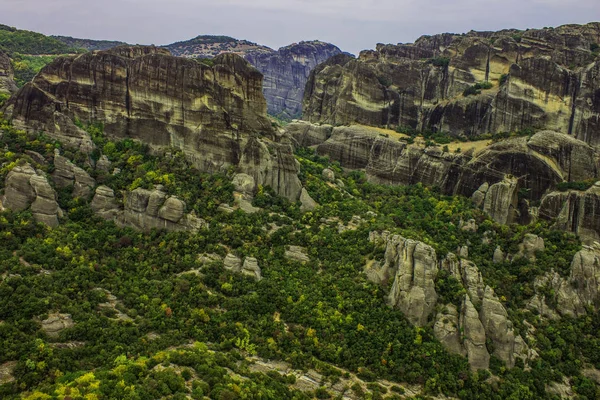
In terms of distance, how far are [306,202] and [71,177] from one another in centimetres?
2381

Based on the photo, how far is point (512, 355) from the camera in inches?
1479

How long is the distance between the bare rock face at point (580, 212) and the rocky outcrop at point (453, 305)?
13.7 metres

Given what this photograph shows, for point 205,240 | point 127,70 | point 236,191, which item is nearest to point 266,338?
point 205,240

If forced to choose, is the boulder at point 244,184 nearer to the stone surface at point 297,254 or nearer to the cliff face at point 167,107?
the cliff face at point 167,107

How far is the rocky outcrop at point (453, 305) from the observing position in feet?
123

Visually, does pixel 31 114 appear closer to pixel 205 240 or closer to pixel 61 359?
pixel 205 240

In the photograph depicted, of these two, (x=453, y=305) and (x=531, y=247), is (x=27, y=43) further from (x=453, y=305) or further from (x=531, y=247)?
(x=531, y=247)

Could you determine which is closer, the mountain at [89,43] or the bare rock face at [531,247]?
the bare rock face at [531,247]

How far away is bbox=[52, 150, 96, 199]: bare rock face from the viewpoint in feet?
154

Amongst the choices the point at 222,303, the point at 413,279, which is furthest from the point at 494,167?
the point at 222,303

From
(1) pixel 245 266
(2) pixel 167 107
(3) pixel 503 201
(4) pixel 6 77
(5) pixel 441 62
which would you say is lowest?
(1) pixel 245 266

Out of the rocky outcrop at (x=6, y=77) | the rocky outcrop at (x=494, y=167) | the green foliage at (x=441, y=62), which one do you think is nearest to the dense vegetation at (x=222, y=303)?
the rocky outcrop at (x=494, y=167)

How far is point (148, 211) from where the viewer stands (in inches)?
1804

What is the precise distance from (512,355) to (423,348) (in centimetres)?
713
